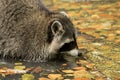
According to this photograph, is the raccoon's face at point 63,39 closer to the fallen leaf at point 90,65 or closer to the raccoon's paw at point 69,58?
the raccoon's paw at point 69,58

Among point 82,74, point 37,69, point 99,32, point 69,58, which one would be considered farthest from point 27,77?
point 99,32

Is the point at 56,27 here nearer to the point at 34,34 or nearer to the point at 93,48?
the point at 34,34

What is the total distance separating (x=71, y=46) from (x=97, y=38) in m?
1.55

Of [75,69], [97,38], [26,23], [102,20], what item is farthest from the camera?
[102,20]

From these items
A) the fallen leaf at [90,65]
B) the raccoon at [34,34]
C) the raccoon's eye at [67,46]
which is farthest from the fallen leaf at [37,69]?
the fallen leaf at [90,65]

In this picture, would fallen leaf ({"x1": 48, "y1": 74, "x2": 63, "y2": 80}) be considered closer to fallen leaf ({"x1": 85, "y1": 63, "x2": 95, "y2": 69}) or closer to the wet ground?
the wet ground

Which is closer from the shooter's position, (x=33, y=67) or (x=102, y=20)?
(x=33, y=67)

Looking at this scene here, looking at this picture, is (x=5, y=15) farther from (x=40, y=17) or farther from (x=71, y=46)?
(x=71, y=46)

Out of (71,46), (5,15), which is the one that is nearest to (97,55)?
(71,46)

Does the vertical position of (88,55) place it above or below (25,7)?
below

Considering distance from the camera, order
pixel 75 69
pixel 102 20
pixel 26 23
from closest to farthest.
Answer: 1. pixel 75 69
2. pixel 26 23
3. pixel 102 20

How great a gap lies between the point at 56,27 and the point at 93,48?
1230 millimetres

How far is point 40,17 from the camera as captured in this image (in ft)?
23.3

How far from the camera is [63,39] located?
22.2 feet
